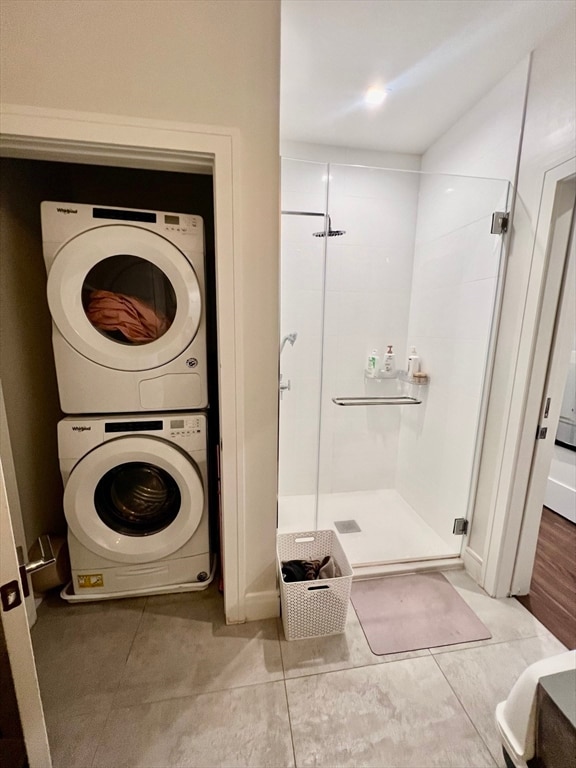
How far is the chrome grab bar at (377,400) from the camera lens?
2.30m

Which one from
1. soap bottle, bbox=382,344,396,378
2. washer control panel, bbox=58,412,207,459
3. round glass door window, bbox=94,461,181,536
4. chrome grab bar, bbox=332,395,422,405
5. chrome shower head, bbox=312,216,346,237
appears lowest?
round glass door window, bbox=94,461,181,536

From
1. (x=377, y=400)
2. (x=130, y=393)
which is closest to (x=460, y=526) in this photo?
(x=377, y=400)

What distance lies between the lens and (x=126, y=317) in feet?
4.71

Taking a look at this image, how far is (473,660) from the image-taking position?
131 centimetres

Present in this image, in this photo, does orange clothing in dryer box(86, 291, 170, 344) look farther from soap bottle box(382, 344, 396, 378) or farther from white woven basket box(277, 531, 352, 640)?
A: soap bottle box(382, 344, 396, 378)

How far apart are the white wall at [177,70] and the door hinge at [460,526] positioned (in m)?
1.66

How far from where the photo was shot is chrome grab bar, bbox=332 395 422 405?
90.6 inches

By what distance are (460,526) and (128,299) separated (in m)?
2.15

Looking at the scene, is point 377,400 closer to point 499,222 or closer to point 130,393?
point 499,222

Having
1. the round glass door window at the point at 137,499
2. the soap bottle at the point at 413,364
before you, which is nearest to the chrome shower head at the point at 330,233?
the soap bottle at the point at 413,364

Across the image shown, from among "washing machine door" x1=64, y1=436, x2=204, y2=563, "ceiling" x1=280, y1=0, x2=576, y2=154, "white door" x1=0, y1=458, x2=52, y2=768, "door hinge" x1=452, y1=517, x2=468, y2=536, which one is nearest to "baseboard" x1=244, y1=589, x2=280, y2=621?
"washing machine door" x1=64, y1=436, x2=204, y2=563

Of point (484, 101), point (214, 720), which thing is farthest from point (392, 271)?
point (214, 720)

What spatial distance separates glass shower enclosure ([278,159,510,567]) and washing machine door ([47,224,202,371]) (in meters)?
0.91

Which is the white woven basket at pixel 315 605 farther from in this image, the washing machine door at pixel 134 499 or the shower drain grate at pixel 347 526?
the shower drain grate at pixel 347 526
